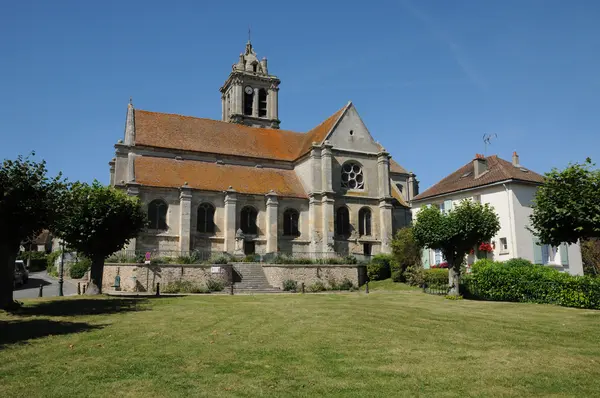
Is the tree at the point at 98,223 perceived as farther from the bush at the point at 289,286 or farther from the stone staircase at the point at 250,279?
the bush at the point at 289,286

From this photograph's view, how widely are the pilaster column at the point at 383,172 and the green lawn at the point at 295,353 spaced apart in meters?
23.2

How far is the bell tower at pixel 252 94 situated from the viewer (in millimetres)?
50406

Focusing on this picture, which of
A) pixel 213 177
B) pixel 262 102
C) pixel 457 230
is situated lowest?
pixel 457 230

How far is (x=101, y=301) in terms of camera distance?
60.9ft

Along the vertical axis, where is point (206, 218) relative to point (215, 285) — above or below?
above

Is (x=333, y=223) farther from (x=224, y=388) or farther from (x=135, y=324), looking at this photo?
(x=224, y=388)

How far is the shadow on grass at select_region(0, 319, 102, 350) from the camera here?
10578mm

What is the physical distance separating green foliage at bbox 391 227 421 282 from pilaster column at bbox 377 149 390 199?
25.2ft

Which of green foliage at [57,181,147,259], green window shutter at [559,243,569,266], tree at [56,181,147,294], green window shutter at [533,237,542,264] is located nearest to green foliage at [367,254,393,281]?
green window shutter at [533,237,542,264]

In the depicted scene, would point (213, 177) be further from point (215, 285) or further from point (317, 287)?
point (317, 287)

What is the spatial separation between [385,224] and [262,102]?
72.1ft

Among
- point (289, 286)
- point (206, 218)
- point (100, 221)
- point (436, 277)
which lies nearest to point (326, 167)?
point (206, 218)

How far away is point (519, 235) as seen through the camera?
27.5 meters

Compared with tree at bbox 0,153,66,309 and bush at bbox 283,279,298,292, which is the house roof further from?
tree at bbox 0,153,66,309
